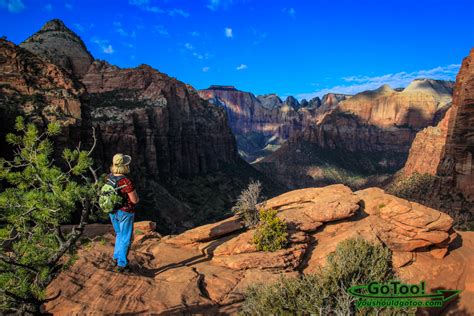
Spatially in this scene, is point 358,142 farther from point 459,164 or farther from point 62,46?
point 62,46

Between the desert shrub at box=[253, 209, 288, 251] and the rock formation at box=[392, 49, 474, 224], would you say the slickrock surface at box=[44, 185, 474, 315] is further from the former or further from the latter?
the rock formation at box=[392, 49, 474, 224]

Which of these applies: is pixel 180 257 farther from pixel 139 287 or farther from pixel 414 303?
pixel 414 303

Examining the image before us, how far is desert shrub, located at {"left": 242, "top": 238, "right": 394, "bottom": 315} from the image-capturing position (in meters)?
7.10

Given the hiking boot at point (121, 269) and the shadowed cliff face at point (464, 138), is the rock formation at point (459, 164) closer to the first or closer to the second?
the shadowed cliff face at point (464, 138)

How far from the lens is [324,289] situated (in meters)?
7.69

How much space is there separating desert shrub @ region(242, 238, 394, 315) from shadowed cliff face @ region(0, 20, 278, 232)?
1211 inches

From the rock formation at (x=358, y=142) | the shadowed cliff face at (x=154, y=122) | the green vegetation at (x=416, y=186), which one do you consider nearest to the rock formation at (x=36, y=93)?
the shadowed cliff face at (x=154, y=122)

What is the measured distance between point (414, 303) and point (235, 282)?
5.46m

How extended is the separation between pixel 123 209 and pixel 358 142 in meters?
161

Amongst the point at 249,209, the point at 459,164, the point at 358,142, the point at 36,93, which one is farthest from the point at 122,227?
the point at 358,142

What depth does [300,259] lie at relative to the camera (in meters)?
12.1

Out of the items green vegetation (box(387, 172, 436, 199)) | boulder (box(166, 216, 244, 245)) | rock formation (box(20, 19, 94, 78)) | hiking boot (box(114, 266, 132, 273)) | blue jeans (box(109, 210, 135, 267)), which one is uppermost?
rock formation (box(20, 19, 94, 78))

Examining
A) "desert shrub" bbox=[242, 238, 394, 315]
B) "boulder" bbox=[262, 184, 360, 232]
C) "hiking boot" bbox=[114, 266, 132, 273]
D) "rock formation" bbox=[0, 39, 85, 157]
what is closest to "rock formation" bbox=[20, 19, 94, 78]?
"rock formation" bbox=[0, 39, 85, 157]

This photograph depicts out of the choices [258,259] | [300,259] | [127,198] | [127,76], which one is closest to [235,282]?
[258,259]
